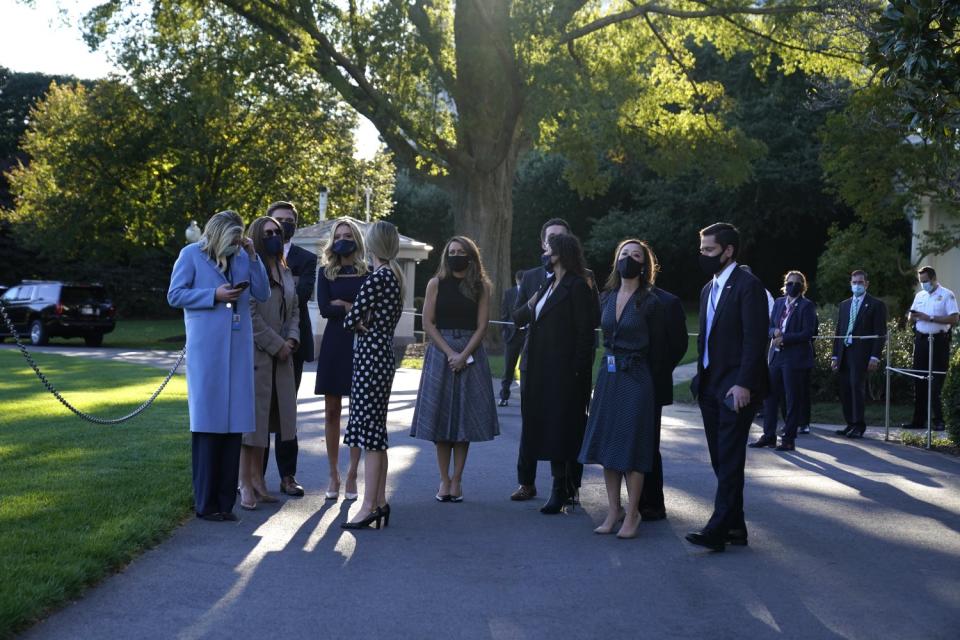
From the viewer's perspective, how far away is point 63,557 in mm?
6164

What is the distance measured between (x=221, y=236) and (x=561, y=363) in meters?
2.54

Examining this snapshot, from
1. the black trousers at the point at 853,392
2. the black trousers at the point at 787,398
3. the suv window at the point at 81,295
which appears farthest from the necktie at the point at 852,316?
the suv window at the point at 81,295

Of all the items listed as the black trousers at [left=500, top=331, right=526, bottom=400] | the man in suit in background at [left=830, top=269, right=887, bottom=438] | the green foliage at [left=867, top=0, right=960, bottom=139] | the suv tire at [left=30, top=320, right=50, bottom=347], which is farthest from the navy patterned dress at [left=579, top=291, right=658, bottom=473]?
the suv tire at [left=30, top=320, right=50, bottom=347]

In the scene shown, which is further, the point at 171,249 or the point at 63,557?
the point at 171,249

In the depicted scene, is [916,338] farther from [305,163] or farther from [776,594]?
[305,163]

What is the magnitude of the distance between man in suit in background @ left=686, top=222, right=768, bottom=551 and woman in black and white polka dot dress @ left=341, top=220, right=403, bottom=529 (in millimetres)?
2063

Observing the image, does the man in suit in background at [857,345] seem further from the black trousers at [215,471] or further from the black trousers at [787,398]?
the black trousers at [215,471]

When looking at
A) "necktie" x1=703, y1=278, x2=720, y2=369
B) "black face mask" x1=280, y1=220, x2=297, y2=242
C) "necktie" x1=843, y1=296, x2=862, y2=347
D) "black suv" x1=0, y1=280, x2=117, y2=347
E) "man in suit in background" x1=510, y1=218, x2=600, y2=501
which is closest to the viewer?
"necktie" x1=703, y1=278, x2=720, y2=369

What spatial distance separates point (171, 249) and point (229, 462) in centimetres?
4221

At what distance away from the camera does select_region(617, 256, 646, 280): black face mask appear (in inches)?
305

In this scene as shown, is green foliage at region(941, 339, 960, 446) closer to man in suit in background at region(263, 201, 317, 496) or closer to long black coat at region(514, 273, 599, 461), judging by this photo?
long black coat at region(514, 273, 599, 461)

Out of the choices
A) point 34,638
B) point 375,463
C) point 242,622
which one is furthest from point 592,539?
point 34,638

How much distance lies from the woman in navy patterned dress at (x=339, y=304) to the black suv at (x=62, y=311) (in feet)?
90.3

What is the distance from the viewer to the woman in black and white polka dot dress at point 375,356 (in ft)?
25.6
